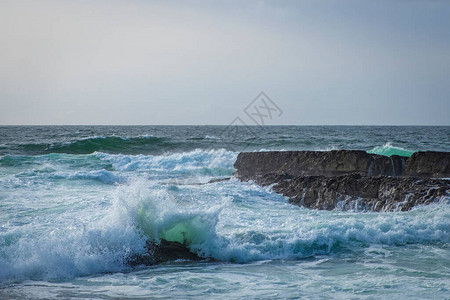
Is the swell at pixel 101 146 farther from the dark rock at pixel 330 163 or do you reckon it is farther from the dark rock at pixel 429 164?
the dark rock at pixel 429 164

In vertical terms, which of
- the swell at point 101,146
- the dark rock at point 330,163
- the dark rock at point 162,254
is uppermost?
the dark rock at point 330,163

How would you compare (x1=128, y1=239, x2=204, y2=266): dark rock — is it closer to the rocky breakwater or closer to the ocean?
the ocean

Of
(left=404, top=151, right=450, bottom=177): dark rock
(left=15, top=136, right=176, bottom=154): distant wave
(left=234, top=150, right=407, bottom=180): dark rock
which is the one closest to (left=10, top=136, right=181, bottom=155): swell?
(left=15, top=136, right=176, bottom=154): distant wave

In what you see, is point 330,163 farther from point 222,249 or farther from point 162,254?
point 162,254

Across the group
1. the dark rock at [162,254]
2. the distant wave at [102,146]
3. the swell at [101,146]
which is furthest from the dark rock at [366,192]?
the distant wave at [102,146]

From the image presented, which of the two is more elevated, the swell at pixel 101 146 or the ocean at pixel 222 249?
the swell at pixel 101 146

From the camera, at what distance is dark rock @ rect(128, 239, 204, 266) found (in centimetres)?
689

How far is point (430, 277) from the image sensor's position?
6.04 meters

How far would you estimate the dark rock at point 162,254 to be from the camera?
6.89 metres

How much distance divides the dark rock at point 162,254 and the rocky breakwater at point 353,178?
167 inches

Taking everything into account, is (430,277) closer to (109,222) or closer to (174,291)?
(174,291)

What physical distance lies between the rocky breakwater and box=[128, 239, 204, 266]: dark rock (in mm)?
4237

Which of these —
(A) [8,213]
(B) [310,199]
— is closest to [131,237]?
(A) [8,213]

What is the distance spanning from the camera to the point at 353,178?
35.3 ft
